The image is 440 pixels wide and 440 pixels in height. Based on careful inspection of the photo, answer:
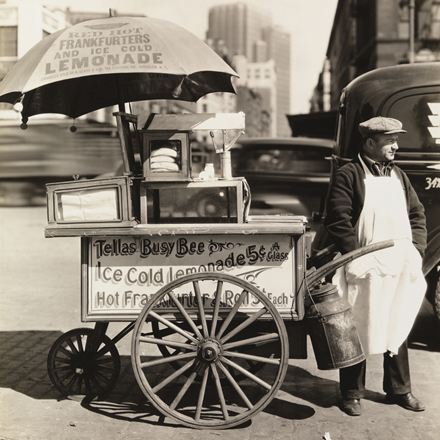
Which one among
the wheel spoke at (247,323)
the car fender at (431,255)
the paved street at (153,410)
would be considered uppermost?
the car fender at (431,255)

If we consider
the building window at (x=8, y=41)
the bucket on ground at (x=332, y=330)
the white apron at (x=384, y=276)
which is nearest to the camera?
the bucket on ground at (x=332, y=330)

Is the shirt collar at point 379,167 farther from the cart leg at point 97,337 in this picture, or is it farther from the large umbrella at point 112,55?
the cart leg at point 97,337

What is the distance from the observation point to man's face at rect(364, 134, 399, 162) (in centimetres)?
402

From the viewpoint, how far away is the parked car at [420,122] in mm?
5250

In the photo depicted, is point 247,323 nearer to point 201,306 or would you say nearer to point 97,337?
point 201,306

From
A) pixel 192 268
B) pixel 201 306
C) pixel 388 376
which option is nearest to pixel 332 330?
pixel 388 376

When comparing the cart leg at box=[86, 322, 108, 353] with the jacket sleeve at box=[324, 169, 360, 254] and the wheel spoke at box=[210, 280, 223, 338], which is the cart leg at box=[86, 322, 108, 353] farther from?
the jacket sleeve at box=[324, 169, 360, 254]

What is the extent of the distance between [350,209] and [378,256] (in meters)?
0.34

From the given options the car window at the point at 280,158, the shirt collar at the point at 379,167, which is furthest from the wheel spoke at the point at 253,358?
the car window at the point at 280,158

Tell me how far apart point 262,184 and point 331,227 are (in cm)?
553

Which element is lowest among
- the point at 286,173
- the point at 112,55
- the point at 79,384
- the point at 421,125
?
the point at 79,384

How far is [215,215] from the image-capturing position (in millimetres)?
4023

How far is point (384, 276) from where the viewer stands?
392 cm

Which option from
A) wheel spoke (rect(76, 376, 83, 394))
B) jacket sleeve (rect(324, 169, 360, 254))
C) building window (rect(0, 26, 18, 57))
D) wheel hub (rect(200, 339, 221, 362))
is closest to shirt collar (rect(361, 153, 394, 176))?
jacket sleeve (rect(324, 169, 360, 254))
